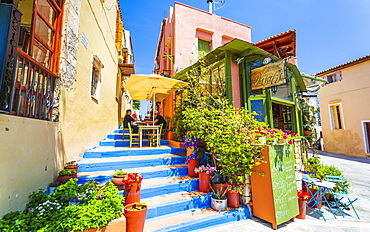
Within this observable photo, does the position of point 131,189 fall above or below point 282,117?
below

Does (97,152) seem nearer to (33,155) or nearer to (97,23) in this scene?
(33,155)

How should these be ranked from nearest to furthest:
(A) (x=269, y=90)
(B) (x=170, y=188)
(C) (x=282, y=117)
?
1. (B) (x=170, y=188)
2. (A) (x=269, y=90)
3. (C) (x=282, y=117)

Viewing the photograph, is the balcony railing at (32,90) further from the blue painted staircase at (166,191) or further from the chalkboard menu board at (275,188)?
the chalkboard menu board at (275,188)

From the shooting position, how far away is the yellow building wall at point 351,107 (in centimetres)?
1267

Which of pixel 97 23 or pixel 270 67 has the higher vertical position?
pixel 97 23

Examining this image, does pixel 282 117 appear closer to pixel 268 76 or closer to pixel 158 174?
pixel 268 76

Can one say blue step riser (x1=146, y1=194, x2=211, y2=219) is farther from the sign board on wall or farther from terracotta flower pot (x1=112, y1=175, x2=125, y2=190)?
the sign board on wall

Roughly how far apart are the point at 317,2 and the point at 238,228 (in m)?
10.1

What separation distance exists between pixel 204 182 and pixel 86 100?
165 inches

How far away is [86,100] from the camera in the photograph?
16.3ft

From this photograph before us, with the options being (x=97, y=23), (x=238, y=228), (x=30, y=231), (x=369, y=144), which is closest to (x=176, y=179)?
(x=238, y=228)

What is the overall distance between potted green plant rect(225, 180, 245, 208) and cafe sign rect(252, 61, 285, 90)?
3.44 m

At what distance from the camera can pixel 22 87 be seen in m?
2.62

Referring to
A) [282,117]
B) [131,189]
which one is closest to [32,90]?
[131,189]
